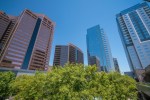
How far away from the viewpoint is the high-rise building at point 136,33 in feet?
369

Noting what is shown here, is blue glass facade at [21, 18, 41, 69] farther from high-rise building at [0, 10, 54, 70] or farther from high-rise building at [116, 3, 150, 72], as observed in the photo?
high-rise building at [116, 3, 150, 72]

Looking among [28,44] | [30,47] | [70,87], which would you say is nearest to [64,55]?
[30,47]

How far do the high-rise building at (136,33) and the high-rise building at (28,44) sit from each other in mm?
101608

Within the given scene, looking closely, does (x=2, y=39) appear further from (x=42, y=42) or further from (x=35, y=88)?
(x=35, y=88)

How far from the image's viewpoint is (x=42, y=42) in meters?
126

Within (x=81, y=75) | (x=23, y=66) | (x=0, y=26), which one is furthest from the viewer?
(x=0, y=26)

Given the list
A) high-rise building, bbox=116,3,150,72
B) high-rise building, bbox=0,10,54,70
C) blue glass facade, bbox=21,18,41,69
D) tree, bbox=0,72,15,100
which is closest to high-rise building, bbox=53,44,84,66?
high-rise building, bbox=0,10,54,70

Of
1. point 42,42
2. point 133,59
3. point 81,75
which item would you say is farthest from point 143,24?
point 81,75

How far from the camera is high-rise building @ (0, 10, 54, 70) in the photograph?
309ft

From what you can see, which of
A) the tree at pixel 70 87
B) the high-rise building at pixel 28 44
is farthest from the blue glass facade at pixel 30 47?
the tree at pixel 70 87

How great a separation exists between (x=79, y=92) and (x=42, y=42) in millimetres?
119745

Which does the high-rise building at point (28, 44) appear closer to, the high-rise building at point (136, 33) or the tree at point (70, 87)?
the tree at point (70, 87)

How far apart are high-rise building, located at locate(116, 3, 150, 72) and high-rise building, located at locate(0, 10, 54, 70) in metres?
102

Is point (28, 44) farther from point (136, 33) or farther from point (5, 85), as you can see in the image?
point (136, 33)
